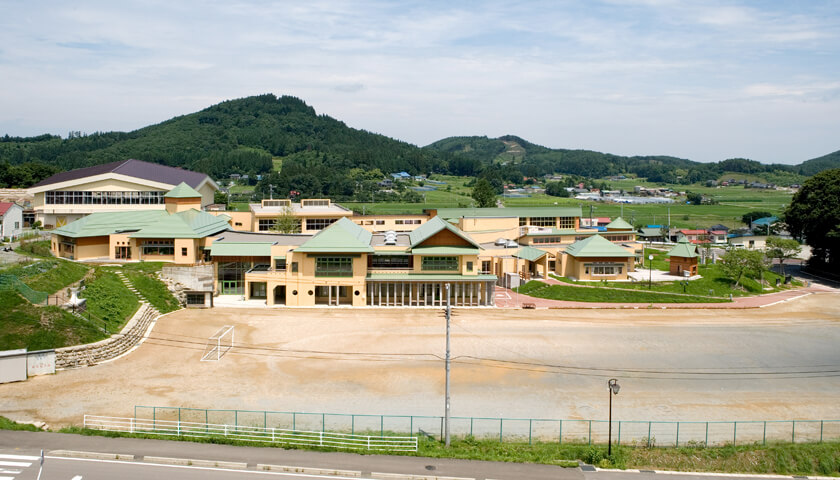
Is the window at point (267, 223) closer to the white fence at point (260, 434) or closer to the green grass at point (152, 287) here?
the green grass at point (152, 287)

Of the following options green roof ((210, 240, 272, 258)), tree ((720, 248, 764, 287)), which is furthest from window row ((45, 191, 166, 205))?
tree ((720, 248, 764, 287))

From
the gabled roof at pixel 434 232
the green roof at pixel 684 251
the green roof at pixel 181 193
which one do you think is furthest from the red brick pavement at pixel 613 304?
the green roof at pixel 181 193

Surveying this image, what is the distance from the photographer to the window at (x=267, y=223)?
199 ft

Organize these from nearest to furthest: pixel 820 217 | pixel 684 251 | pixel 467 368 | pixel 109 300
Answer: pixel 467 368 → pixel 109 300 → pixel 684 251 → pixel 820 217

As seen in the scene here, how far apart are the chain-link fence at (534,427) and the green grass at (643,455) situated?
674 mm

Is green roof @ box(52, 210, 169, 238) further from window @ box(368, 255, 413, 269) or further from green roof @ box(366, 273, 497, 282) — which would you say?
green roof @ box(366, 273, 497, 282)

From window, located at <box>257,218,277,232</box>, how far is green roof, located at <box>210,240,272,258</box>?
13.0 meters

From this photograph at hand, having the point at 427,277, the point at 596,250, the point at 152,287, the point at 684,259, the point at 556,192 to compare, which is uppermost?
the point at 556,192

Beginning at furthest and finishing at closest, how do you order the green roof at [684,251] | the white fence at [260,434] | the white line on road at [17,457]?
the green roof at [684,251] → the white fence at [260,434] → the white line on road at [17,457]

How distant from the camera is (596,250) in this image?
5434cm

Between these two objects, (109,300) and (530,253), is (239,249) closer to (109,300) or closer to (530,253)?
(109,300)

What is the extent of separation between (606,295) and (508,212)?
18769mm

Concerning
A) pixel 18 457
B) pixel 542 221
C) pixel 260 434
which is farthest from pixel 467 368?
pixel 542 221

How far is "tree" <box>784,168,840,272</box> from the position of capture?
6016cm
